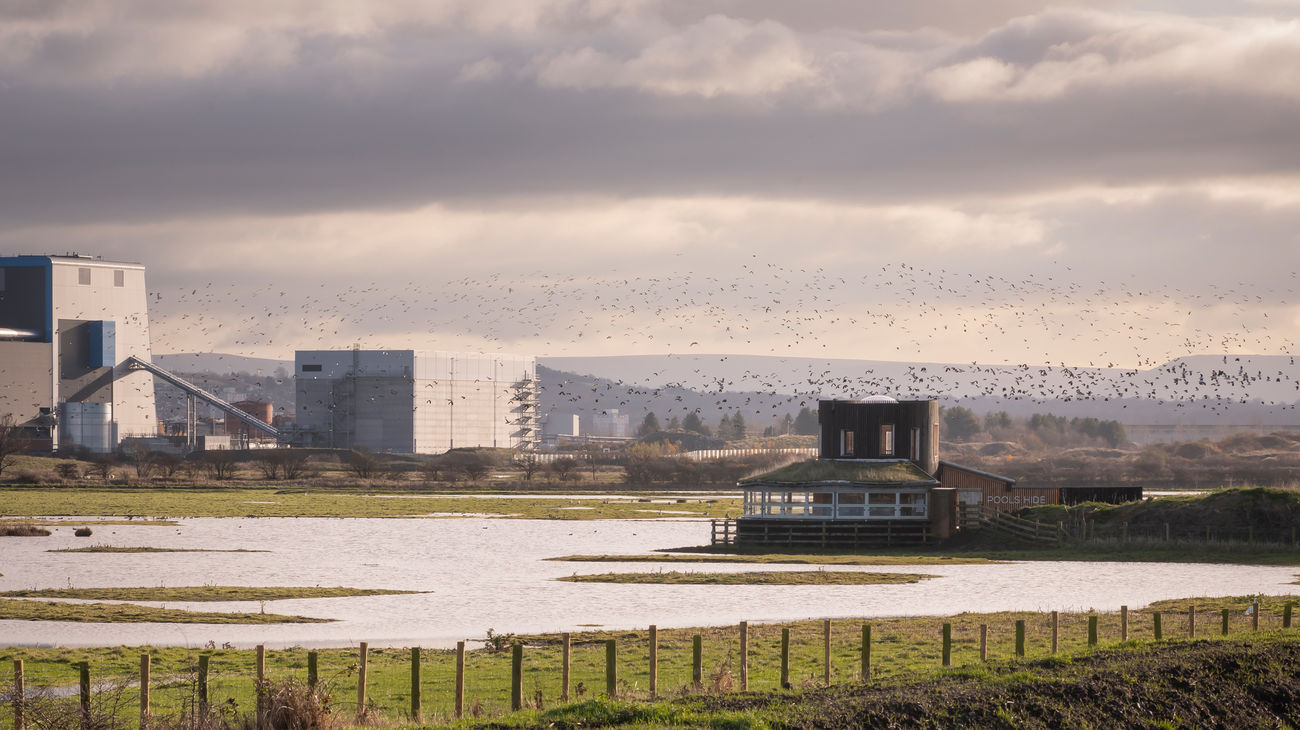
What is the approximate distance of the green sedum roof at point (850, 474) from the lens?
74.6 m

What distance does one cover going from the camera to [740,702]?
961 inches

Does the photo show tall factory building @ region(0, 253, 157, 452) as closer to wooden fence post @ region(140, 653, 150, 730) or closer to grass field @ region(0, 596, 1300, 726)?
grass field @ region(0, 596, 1300, 726)

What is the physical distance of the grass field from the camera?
28.5 metres

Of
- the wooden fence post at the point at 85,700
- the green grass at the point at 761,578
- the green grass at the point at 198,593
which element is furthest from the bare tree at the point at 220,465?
the wooden fence post at the point at 85,700

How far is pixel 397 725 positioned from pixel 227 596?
92.7ft

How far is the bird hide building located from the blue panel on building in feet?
458

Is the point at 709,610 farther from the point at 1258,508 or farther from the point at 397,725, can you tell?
the point at 1258,508

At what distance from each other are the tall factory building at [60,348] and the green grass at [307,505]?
52.9m

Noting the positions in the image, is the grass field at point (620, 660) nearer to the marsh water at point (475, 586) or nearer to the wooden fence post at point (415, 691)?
the wooden fence post at point (415, 691)

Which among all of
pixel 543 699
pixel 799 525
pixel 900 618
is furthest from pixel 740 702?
pixel 799 525

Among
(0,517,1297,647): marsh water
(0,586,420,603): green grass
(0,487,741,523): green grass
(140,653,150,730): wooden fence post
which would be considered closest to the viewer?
(140,653,150,730): wooden fence post

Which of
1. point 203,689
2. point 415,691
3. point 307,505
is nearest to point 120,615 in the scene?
point 415,691

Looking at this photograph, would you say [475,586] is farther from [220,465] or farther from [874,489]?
[220,465]

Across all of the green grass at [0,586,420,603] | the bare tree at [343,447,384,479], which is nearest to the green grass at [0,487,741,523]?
the bare tree at [343,447,384,479]
